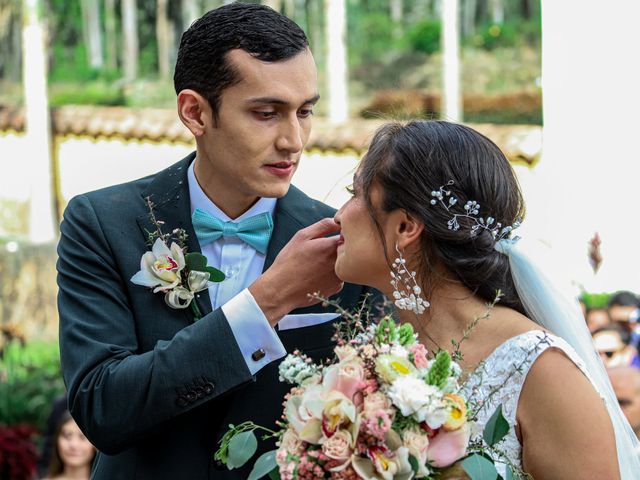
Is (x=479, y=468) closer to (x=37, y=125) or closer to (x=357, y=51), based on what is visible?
(x=357, y=51)

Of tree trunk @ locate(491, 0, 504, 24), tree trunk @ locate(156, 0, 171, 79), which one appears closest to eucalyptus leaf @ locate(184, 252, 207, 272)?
tree trunk @ locate(491, 0, 504, 24)

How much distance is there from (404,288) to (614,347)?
375cm

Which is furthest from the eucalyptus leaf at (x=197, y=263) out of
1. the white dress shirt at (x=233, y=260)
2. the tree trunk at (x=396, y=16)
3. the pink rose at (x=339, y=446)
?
the tree trunk at (x=396, y=16)

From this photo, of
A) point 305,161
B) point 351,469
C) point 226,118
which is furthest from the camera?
point 305,161

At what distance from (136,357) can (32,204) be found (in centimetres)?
869

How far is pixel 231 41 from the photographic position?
3074mm

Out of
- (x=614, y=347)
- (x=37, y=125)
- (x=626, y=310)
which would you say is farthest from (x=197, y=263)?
(x=37, y=125)

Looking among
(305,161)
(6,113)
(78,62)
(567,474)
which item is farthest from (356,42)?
(567,474)

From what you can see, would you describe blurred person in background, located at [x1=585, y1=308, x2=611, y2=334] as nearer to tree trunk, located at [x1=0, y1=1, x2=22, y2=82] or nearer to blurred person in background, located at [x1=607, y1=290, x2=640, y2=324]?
blurred person in background, located at [x1=607, y1=290, x2=640, y2=324]

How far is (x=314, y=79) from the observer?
3098mm

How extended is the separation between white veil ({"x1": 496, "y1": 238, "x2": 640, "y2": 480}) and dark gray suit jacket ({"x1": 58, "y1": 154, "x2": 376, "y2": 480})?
467 mm

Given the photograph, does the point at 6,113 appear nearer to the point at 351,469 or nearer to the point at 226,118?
the point at 226,118

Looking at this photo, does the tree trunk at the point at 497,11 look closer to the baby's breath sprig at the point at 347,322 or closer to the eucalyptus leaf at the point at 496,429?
the baby's breath sprig at the point at 347,322

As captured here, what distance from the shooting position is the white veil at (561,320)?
287cm
